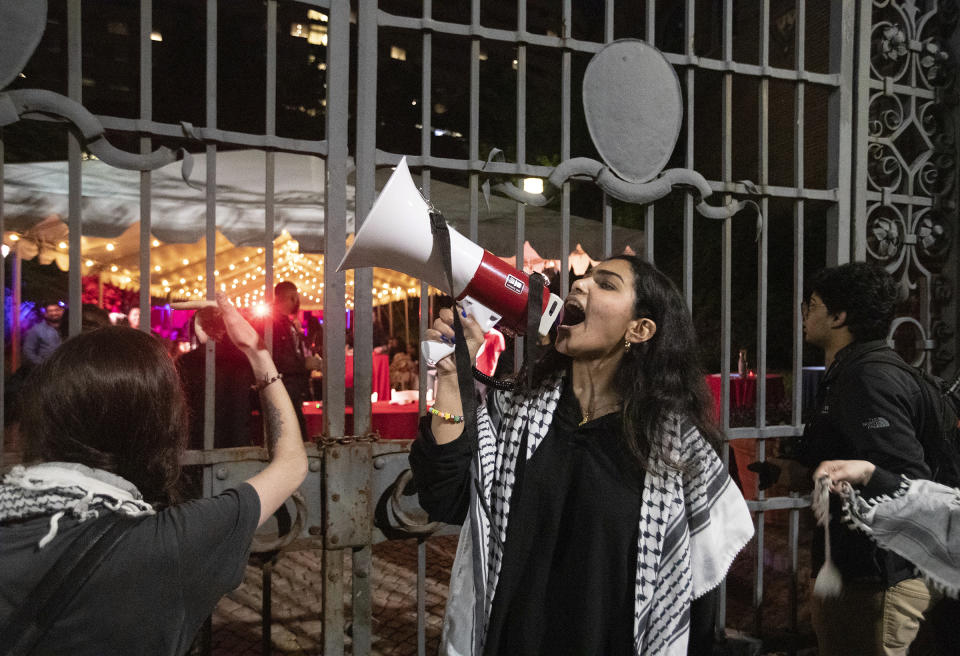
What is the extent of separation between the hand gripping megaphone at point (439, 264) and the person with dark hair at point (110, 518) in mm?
663

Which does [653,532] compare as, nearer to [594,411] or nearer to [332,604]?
[594,411]

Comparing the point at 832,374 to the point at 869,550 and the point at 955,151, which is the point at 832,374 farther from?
the point at 955,151

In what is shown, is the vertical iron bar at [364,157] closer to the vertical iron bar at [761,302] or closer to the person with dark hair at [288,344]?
the vertical iron bar at [761,302]

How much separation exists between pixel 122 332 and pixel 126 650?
640 millimetres

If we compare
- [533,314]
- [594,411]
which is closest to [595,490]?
[594,411]

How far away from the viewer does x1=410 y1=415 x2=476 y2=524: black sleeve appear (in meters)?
1.97

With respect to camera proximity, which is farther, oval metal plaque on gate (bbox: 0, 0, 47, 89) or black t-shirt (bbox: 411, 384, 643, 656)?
oval metal plaque on gate (bbox: 0, 0, 47, 89)

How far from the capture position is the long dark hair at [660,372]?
195 centimetres

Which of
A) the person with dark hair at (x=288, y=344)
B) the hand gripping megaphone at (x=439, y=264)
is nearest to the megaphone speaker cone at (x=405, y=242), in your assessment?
the hand gripping megaphone at (x=439, y=264)

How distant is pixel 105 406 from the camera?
1370 mm

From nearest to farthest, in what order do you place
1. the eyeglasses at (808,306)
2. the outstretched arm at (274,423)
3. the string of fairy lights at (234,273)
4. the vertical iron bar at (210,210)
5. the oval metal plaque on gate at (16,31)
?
the outstretched arm at (274,423) < the oval metal plaque on gate at (16,31) < the vertical iron bar at (210,210) < the eyeglasses at (808,306) < the string of fairy lights at (234,273)

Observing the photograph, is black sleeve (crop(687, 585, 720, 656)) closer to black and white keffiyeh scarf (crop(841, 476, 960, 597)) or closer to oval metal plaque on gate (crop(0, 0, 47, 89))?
black and white keffiyeh scarf (crop(841, 476, 960, 597))

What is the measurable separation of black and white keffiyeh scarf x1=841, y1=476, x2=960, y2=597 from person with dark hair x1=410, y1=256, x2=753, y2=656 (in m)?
0.53

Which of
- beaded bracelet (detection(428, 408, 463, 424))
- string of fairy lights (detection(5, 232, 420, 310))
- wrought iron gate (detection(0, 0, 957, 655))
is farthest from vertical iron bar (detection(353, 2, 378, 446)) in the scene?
string of fairy lights (detection(5, 232, 420, 310))
